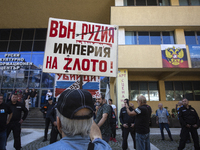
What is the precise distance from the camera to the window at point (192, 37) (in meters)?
11.7

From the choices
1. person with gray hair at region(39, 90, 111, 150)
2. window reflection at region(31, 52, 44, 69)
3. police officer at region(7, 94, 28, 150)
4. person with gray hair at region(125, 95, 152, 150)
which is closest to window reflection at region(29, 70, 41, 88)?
window reflection at region(31, 52, 44, 69)

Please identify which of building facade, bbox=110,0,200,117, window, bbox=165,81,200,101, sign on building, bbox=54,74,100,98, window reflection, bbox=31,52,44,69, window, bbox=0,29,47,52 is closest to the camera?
sign on building, bbox=54,74,100,98

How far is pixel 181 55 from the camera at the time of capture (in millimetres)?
10609

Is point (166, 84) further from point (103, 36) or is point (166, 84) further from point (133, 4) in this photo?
point (103, 36)

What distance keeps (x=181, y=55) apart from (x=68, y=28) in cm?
1044

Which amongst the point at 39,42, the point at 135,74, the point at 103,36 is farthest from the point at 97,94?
the point at 39,42

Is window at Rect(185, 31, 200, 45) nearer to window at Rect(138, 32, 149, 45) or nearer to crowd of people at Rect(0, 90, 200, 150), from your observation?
window at Rect(138, 32, 149, 45)

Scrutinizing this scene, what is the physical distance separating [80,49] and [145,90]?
12.7 m

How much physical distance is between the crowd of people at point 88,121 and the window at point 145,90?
23.7 feet

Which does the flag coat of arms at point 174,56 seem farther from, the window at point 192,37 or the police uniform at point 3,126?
the police uniform at point 3,126

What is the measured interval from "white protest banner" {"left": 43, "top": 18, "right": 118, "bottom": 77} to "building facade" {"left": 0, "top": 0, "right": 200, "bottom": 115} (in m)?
7.61

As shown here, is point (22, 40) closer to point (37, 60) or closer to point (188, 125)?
point (37, 60)

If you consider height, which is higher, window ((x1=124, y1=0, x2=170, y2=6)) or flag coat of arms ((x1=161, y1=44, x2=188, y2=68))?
window ((x1=124, y1=0, x2=170, y2=6))

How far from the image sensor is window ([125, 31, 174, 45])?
11664mm
